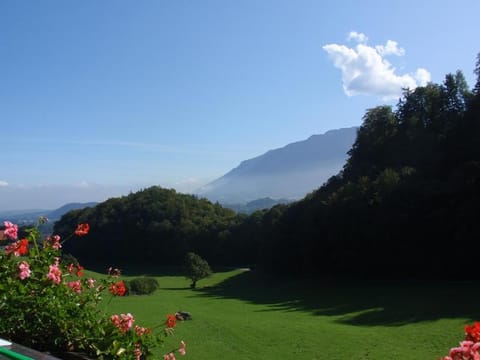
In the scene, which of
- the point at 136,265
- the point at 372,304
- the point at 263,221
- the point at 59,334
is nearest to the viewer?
the point at 59,334

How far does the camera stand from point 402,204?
3575cm

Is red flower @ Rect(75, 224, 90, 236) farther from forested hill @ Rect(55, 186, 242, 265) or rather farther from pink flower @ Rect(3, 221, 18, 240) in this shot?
forested hill @ Rect(55, 186, 242, 265)

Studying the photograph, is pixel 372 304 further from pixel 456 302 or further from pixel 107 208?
pixel 107 208

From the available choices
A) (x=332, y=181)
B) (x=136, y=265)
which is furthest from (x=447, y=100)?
(x=136, y=265)

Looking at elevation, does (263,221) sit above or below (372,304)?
above

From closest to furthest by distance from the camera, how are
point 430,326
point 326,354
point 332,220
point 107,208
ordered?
point 326,354 → point 430,326 → point 332,220 → point 107,208

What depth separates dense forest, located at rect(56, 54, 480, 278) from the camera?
3359 centimetres

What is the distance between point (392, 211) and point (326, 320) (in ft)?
50.2

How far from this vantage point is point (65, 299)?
336 centimetres

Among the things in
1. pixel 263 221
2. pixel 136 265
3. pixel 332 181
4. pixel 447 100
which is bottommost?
pixel 136 265

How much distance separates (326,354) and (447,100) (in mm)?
38528

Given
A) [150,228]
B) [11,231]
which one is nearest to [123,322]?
[11,231]

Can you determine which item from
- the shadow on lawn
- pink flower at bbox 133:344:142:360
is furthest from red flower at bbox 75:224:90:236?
the shadow on lawn

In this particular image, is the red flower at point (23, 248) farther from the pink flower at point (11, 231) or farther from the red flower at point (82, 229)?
the red flower at point (82, 229)
